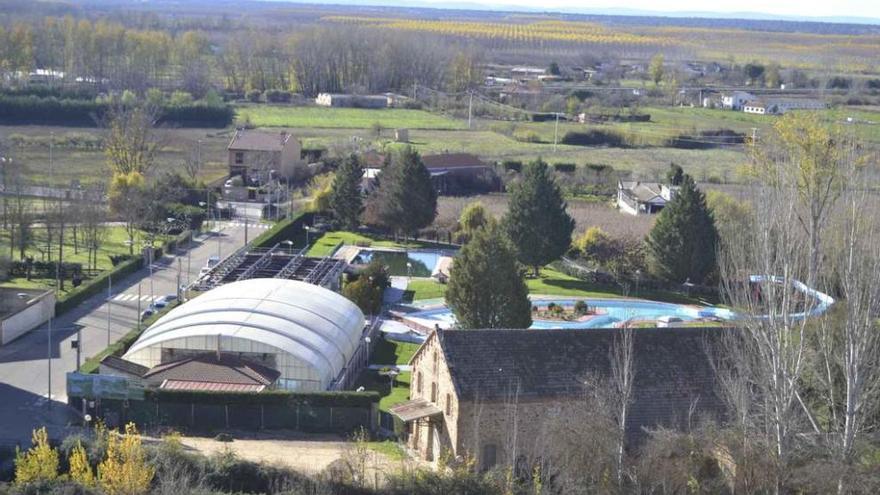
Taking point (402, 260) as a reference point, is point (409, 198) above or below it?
above

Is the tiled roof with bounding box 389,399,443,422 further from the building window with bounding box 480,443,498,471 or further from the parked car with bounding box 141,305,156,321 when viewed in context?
the parked car with bounding box 141,305,156,321

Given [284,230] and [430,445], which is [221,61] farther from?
[430,445]

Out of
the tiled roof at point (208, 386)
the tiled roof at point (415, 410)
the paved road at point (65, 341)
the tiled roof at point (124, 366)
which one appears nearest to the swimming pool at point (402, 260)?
the paved road at point (65, 341)

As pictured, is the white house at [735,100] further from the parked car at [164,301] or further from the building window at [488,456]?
the building window at [488,456]

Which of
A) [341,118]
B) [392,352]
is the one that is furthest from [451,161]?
[392,352]

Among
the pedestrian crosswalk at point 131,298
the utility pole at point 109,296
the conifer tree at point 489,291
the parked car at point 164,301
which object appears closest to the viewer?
the conifer tree at point 489,291

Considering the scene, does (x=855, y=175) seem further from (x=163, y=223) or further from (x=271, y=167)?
(x=271, y=167)

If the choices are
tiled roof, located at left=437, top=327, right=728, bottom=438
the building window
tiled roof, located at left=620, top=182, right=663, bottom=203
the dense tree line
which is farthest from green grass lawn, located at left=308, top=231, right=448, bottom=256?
the dense tree line

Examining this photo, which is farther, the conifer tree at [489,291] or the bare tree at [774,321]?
the conifer tree at [489,291]

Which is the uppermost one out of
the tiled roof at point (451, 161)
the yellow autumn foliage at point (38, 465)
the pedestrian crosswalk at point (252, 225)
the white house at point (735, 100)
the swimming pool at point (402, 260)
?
the white house at point (735, 100)
